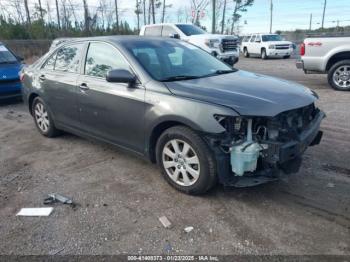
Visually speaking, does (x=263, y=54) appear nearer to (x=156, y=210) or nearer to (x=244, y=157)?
(x=244, y=157)

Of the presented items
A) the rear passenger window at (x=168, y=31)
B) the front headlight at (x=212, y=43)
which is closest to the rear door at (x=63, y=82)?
the front headlight at (x=212, y=43)

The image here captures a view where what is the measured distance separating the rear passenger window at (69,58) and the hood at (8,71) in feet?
13.4

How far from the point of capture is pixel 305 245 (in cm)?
289

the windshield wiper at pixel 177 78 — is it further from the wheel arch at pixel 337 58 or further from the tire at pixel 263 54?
the tire at pixel 263 54

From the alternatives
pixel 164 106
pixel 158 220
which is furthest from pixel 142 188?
pixel 164 106

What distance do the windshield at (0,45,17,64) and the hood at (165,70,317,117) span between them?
7359 mm

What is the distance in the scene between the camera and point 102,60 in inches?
179

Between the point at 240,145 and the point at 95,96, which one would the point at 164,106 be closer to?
the point at 240,145

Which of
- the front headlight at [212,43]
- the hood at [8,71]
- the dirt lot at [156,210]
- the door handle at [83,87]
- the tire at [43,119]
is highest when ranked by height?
the front headlight at [212,43]

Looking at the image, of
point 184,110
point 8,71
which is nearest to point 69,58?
point 184,110

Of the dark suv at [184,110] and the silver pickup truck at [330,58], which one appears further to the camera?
the silver pickup truck at [330,58]

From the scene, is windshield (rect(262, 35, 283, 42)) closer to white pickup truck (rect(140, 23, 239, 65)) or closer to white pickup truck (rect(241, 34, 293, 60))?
white pickup truck (rect(241, 34, 293, 60))

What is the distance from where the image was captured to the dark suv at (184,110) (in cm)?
334

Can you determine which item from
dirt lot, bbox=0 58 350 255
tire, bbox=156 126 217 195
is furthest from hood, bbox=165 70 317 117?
dirt lot, bbox=0 58 350 255
